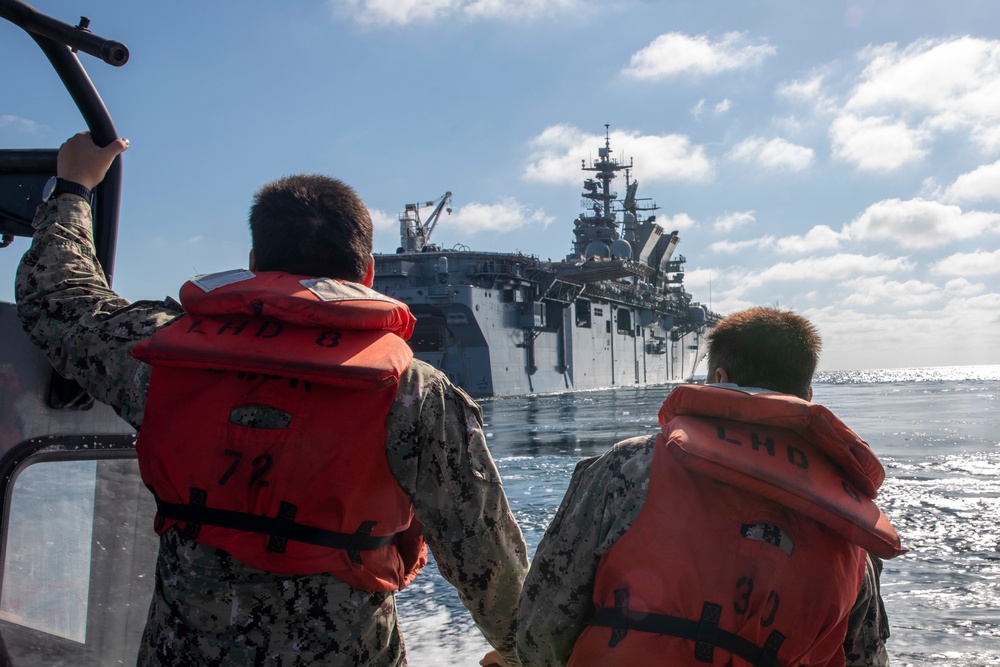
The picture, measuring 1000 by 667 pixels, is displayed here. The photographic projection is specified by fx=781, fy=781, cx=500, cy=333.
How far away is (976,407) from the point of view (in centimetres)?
2494

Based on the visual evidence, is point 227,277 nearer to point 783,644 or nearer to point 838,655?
point 783,644

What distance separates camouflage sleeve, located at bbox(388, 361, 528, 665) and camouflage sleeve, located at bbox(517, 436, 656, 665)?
3.1 inches

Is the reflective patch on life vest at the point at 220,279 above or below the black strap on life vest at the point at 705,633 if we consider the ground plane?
above

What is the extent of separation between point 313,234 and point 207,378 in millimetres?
355

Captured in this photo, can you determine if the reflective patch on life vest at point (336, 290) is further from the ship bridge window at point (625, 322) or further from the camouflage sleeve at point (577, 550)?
the ship bridge window at point (625, 322)

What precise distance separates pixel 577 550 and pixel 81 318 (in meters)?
1.13

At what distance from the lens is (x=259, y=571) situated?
1405 millimetres

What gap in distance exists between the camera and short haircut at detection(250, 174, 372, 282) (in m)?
1.59

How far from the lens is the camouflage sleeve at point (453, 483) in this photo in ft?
4.87

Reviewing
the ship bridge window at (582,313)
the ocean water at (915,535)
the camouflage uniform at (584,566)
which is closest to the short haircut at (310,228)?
the camouflage uniform at (584,566)

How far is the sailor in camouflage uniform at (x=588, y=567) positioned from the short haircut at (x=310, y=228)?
0.67 m

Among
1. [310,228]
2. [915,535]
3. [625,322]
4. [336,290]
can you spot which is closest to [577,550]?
[336,290]

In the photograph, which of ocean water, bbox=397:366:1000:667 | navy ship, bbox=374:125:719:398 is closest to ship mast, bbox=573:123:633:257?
navy ship, bbox=374:125:719:398

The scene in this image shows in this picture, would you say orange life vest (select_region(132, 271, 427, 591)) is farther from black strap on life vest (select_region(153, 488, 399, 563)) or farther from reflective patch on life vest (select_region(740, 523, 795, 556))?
reflective patch on life vest (select_region(740, 523, 795, 556))
